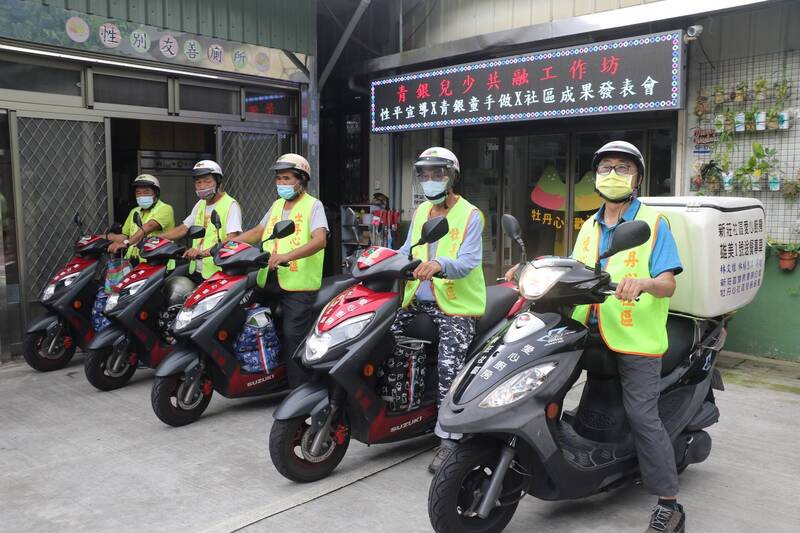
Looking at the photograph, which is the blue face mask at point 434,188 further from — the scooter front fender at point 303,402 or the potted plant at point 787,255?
the potted plant at point 787,255

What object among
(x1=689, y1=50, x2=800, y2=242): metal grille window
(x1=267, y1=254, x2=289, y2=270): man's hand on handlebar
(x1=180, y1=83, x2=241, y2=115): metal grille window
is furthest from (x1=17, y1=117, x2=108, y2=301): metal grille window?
(x1=689, y1=50, x2=800, y2=242): metal grille window

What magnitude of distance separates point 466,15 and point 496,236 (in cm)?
262

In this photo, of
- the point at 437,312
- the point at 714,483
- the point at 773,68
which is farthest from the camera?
the point at 773,68

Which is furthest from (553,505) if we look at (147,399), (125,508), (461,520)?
(147,399)

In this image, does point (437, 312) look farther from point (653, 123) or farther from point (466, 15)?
point (466, 15)

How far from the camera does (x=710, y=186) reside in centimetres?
643

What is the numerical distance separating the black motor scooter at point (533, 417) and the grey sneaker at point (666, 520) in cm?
24

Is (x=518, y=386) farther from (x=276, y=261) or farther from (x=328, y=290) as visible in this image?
(x=328, y=290)

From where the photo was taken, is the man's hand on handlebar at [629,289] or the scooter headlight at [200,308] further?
the scooter headlight at [200,308]

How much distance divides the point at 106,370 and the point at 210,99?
3449mm

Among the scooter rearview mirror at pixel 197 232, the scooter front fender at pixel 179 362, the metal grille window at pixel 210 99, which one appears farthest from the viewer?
the metal grille window at pixel 210 99

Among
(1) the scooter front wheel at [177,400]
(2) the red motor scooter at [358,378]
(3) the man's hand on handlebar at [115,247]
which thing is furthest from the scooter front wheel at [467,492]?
(3) the man's hand on handlebar at [115,247]

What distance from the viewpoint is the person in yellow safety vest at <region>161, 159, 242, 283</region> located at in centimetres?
572

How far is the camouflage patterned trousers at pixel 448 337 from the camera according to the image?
3.92 m
